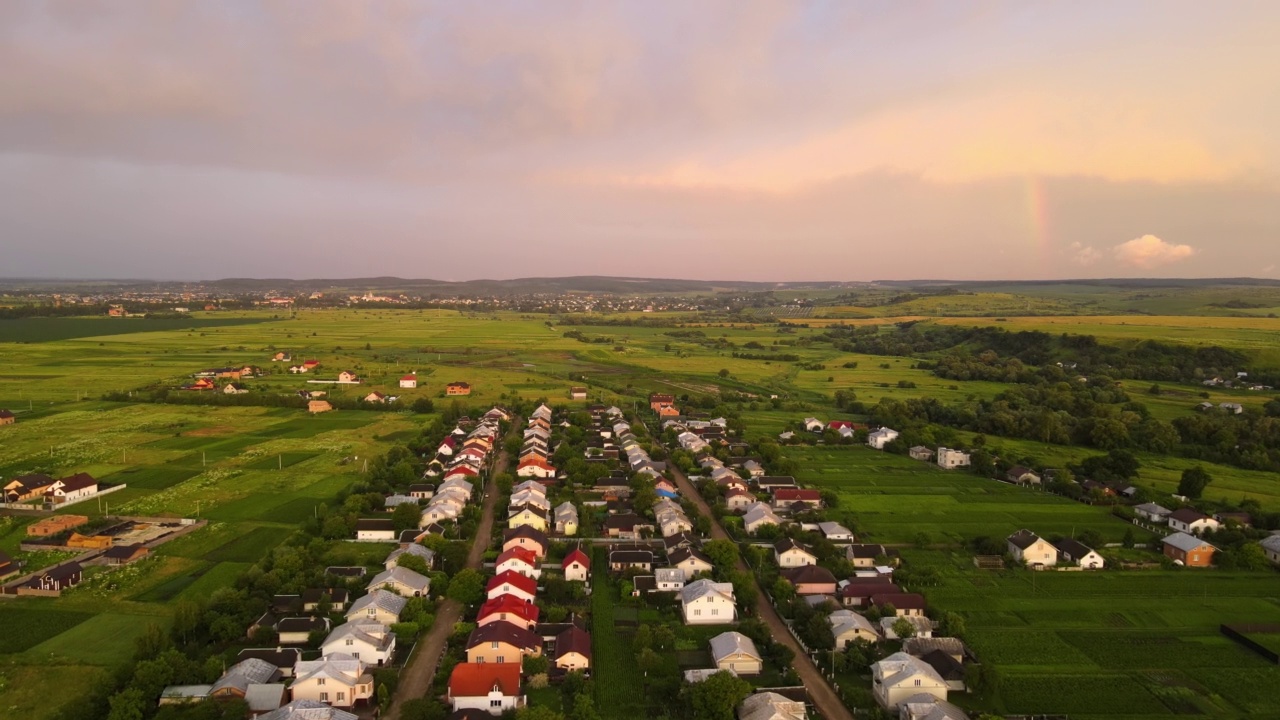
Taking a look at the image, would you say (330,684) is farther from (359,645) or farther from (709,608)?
(709,608)

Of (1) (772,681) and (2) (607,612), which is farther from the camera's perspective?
(2) (607,612)

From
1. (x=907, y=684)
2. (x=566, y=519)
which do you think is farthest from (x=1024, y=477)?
(x=566, y=519)

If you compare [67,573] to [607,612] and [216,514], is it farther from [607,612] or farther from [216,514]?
[607,612]

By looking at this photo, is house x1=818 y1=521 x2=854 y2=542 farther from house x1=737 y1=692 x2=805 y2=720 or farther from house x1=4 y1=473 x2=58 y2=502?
house x1=4 y1=473 x2=58 y2=502

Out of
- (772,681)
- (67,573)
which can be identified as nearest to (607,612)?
(772,681)

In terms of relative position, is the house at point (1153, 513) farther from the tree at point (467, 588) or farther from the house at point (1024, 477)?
the tree at point (467, 588)

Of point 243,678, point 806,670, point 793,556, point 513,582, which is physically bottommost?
point 806,670
